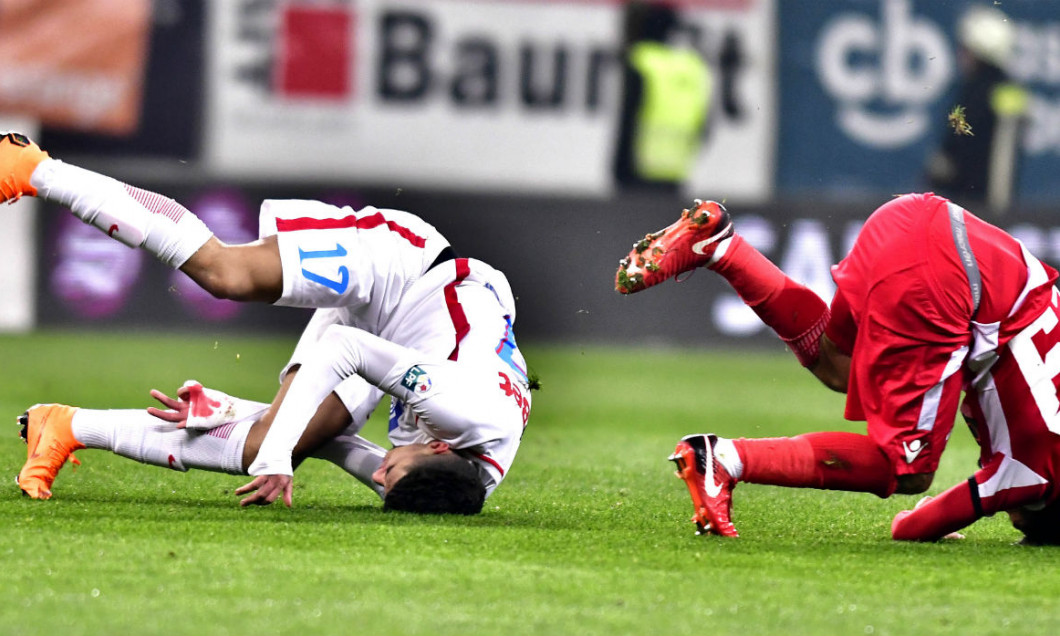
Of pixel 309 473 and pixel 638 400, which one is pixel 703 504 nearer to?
pixel 309 473

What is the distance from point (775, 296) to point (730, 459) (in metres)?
0.53

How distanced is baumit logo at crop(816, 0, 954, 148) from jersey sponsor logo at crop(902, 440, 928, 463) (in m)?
8.82

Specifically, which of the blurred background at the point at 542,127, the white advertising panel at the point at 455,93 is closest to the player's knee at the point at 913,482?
the blurred background at the point at 542,127

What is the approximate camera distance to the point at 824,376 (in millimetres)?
4465

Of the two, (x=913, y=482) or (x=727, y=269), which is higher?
(x=727, y=269)

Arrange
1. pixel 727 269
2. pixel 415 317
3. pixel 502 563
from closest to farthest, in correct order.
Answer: pixel 502 563
pixel 727 269
pixel 415 317

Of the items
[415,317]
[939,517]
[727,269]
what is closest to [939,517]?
[939,517]

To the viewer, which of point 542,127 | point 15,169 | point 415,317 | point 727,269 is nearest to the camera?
point 15,169

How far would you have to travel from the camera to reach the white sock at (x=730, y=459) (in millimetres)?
3986

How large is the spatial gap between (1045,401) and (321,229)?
194 cm

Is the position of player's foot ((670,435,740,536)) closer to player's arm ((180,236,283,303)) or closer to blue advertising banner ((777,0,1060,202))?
player's arm ((180,236,283,303))

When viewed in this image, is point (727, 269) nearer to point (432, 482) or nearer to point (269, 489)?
point (432, 482)

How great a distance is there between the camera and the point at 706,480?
3.98 meters

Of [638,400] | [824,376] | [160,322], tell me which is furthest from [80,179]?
[160,322]
